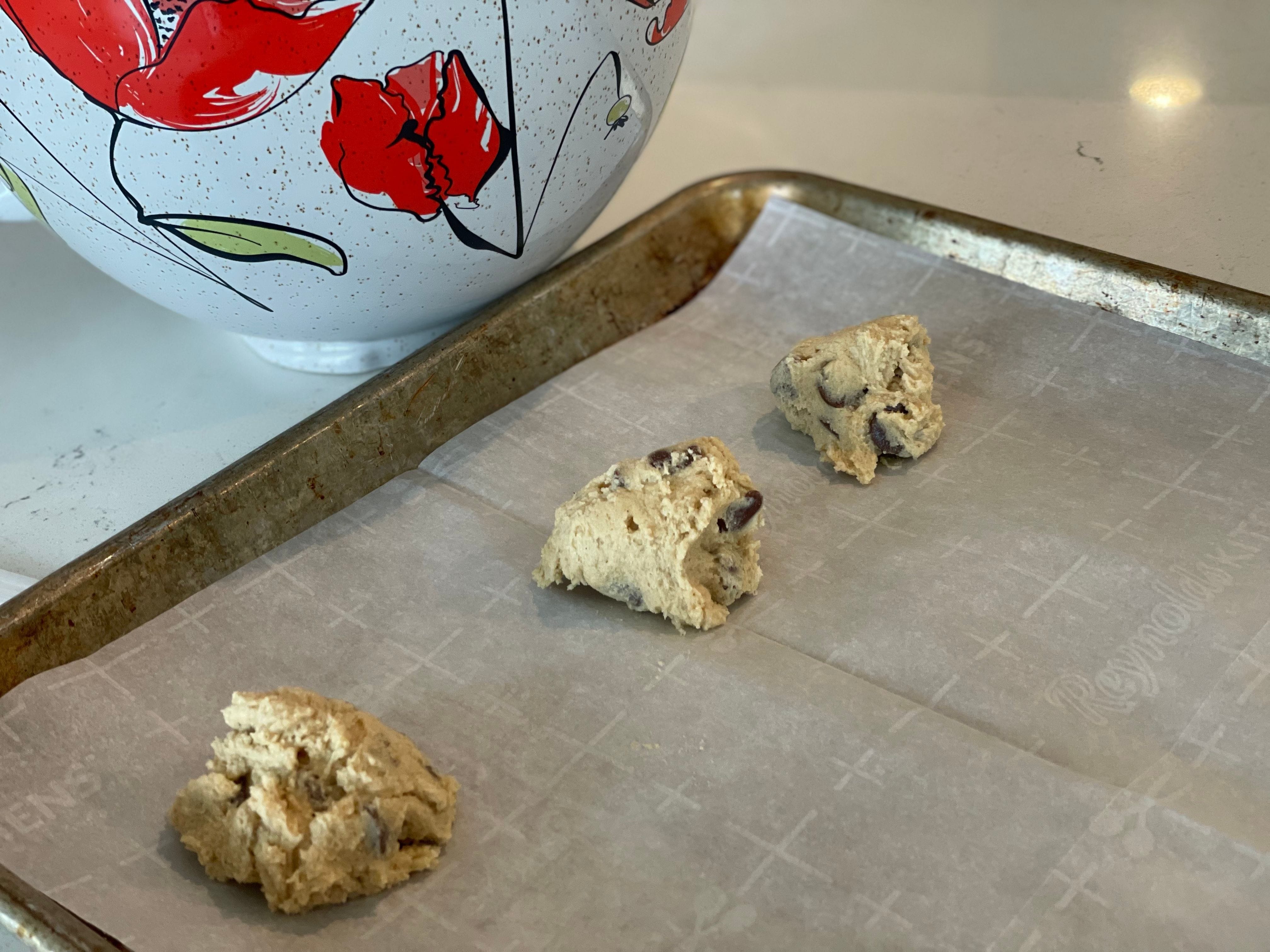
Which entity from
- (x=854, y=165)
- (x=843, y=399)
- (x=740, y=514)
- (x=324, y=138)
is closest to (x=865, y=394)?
(x=843, y=399)

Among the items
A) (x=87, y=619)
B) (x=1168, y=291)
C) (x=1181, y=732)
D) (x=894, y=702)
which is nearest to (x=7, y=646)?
(x=87, y=619)

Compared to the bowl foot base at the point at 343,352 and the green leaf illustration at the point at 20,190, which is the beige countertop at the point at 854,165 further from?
the green leaf illustration at the point at 20,190

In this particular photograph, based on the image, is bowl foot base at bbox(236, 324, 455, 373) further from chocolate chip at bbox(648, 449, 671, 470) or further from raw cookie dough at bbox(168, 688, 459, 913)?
raw cookie dough at bbox(168, 688, 459, 913)

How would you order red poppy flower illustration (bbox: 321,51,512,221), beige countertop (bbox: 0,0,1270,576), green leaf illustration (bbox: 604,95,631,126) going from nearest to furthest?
red poppy flower illustration (bbox: 321,51,512,221) → green leaf illustration (bbox: 604,95,631,126) → beige countertop (bbox: 0,0,1270,576)

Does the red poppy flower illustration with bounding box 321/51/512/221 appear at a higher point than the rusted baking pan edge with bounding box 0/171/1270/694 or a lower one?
higher

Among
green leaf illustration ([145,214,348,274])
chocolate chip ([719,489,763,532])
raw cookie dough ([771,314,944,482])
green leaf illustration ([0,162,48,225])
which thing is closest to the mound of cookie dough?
chocolate chip ([719,489,763,532])

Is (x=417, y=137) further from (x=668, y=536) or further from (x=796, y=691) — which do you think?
(x=796, y=691)
